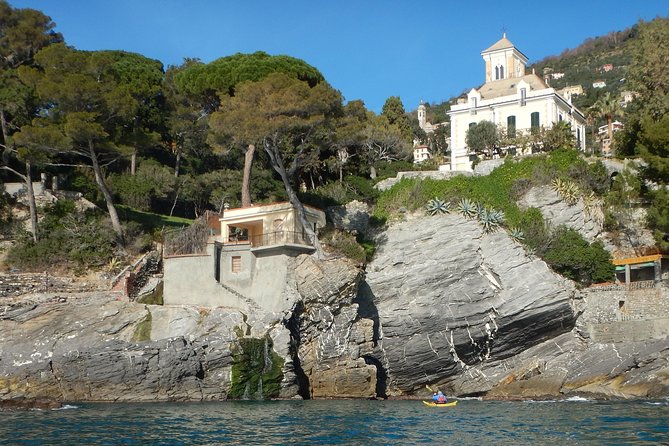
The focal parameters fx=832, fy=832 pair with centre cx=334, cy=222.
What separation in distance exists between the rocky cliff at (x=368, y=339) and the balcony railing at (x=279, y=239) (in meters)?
0.94

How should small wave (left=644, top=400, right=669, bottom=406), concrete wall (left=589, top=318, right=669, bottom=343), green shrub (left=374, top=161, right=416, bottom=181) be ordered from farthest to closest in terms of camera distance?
green shrub (left=374, top=161, right=416, bottom=181)
concrete wall (left=589, top=318, right=669, bottom=343)
small wave (left=644, top=400, right=669, bottom=406)

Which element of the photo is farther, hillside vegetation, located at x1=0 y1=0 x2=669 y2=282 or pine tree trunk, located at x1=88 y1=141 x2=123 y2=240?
pine tree trunk, located at x1=88 y1=141 x2=123 y2=240

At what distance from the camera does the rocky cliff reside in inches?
1277

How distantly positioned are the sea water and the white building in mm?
23890

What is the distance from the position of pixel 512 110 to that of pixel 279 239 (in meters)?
23.1

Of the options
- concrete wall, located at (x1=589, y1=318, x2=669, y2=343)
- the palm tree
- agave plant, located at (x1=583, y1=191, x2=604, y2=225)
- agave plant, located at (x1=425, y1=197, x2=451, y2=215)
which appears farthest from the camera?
the palm tree

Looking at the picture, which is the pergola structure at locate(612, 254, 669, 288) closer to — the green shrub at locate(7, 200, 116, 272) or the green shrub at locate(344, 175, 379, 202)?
the green shrub at locate(344, 175, 379, 202)

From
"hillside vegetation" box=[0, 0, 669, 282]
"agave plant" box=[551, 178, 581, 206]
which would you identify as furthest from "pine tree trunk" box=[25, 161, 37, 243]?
"agave plant" box=[551, 178, 581, 206]

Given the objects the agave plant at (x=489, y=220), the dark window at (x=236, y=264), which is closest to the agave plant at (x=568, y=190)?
the agave plant at (x=489, y=220)

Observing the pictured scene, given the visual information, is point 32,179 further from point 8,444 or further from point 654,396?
point 654,396

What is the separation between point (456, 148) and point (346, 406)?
2733 centimetres

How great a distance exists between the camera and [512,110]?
177 ft

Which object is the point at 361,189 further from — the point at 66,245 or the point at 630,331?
the point at 66,245

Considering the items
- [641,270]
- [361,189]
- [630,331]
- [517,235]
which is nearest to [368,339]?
[517,235]
